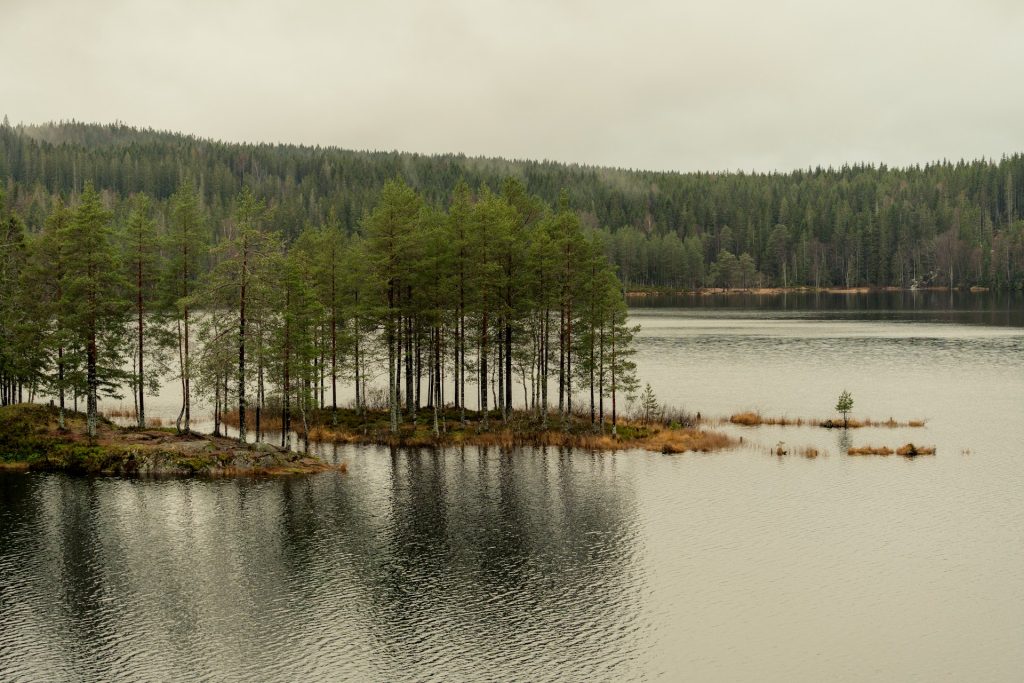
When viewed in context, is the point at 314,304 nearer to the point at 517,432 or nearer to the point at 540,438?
the point at 517,432

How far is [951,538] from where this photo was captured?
44.2 meters

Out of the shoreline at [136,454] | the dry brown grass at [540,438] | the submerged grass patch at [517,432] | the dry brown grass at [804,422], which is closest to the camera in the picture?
the shoreline at [136,454]

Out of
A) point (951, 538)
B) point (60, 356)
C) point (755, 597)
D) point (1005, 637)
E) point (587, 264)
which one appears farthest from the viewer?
point (587, 264)

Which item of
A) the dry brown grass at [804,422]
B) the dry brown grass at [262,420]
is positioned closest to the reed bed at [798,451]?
the dry brown grass at [804,422]

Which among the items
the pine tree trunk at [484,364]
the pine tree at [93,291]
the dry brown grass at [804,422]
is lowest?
the dry brown grass at [804,422]

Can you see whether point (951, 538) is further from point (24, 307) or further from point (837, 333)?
point (837, 333)

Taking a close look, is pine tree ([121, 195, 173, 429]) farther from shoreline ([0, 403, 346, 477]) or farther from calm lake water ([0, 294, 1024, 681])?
calm lake water ([0, 294, 1024, 681])

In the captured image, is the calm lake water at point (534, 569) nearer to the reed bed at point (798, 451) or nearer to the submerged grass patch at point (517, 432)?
the reed bed at point (798, 451)

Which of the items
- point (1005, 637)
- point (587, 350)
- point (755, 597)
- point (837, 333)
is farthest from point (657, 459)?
point (837, 333)

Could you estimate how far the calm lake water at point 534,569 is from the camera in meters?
30.7

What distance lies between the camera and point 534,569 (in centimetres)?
3947

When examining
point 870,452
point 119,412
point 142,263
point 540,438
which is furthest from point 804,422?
point 119,412

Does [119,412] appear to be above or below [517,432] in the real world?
above

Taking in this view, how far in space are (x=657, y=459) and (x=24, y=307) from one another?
46208 millimetres
